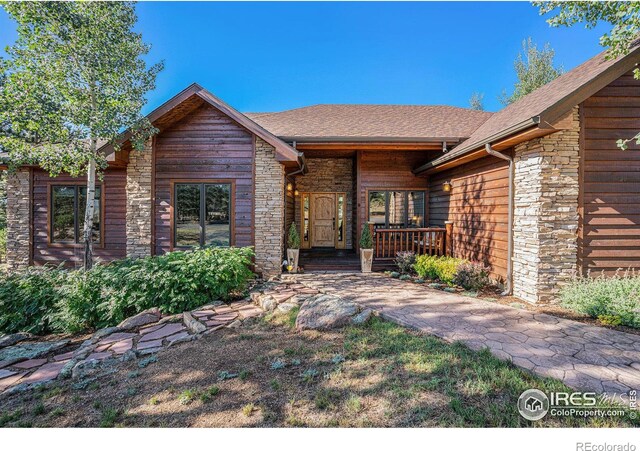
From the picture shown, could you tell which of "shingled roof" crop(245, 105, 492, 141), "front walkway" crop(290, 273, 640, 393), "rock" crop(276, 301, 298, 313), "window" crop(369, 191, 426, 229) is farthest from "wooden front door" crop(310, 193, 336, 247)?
"rock" crop(276, 301, 298, 313)

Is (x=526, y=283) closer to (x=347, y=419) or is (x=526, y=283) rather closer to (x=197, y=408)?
(x=347, y=419)

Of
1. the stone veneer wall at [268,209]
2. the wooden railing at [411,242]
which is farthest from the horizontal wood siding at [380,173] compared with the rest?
the stone veneer wall at [268,209]

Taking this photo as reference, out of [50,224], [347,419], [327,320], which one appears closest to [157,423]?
[347,419]

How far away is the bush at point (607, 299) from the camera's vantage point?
3.60 m

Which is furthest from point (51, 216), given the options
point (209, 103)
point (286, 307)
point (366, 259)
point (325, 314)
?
point (366, 259)

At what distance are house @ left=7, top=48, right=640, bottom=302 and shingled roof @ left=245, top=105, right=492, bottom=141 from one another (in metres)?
0.07

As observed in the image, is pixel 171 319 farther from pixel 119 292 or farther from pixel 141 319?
pixel 119 292

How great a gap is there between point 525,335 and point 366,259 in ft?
12.7

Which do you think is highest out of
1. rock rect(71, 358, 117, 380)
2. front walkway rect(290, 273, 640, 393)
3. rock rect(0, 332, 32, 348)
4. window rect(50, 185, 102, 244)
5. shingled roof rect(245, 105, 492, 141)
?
shingled roof rect(245, 105, 492, 141)

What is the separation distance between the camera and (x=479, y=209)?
627cm

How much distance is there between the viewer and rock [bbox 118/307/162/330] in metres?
4.16

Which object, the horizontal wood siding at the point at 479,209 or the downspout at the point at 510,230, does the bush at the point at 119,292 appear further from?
the horizontal wood siding at the point at 479,209

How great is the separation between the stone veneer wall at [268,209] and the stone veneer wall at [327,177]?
10.8ft

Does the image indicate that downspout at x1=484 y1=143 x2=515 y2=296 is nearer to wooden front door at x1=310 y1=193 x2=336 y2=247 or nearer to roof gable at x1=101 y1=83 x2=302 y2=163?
roof gable at x1=101 y1=83 x2=302 y2=163
